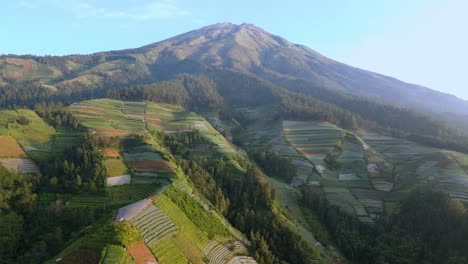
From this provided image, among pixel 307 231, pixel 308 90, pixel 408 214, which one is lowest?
pixel 307 231

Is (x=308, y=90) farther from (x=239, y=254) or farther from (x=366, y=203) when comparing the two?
(x=239, y=254)

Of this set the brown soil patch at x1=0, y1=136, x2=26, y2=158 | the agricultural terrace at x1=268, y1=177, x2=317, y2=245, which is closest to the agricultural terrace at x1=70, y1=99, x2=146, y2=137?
the brown soil patch at x1=0, y1=136, x2=26, y2=158

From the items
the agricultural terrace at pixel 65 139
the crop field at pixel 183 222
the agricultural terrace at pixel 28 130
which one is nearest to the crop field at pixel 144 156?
the agricultural terrace at pixel 65 139

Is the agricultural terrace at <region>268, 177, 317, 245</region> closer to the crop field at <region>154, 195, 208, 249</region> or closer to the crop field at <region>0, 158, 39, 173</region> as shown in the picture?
the crop field at <region>154, 195, 208, 249</region>

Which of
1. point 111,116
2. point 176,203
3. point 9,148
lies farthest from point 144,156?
point 111,116

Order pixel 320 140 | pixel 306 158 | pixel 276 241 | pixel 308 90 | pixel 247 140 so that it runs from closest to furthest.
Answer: pixel 276 241 → pixel 306 158 → pixel 320 140 → pixel 247 140 → pixel 308 90

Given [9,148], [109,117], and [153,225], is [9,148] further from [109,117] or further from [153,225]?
[153,225]

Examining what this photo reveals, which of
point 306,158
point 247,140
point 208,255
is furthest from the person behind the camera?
point 247,140

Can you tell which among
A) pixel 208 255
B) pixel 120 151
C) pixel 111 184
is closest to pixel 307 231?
pixel 208 255
